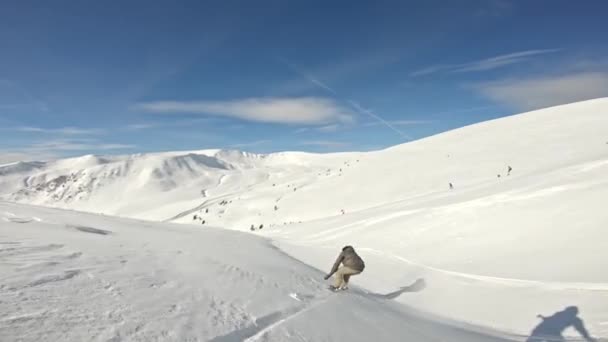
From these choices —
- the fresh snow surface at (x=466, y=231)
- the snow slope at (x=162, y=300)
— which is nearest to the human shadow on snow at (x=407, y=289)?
the fresh snow surface at (x=466, y=231)

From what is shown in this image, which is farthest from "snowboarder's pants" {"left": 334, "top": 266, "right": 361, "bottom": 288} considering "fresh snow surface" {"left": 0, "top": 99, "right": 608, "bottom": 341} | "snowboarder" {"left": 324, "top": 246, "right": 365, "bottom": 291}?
"fresh snow surface" {"left": 0, "top": 99, "right": 608, "bottom": 341}

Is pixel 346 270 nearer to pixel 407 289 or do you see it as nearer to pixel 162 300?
pixel 407 289

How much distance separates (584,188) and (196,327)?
1315cm

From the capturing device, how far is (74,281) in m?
4.96

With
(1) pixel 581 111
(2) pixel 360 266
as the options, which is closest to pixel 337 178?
(1) pixel 581 111

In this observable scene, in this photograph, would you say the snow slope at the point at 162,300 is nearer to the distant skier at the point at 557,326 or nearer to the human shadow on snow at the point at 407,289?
the distant skier at the point at 557,326

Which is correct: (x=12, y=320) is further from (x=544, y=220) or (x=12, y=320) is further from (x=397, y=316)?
(x=544, y=220)

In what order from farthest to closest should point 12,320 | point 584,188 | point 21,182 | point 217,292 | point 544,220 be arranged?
1. point 21,182
2. point 584,188
3. point 544,220
4. point 217,292
5. point 12,320

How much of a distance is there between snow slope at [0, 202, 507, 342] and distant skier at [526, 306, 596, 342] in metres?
0.77

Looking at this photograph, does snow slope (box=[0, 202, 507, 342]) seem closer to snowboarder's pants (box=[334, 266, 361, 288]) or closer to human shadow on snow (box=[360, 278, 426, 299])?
snowboarder's pants (box=[334, 266, 361, 288])

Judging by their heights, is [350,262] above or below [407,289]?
above

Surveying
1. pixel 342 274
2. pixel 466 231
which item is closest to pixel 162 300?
pixel 342 274

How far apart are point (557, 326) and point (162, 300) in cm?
693

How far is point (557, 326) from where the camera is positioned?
7.36m
